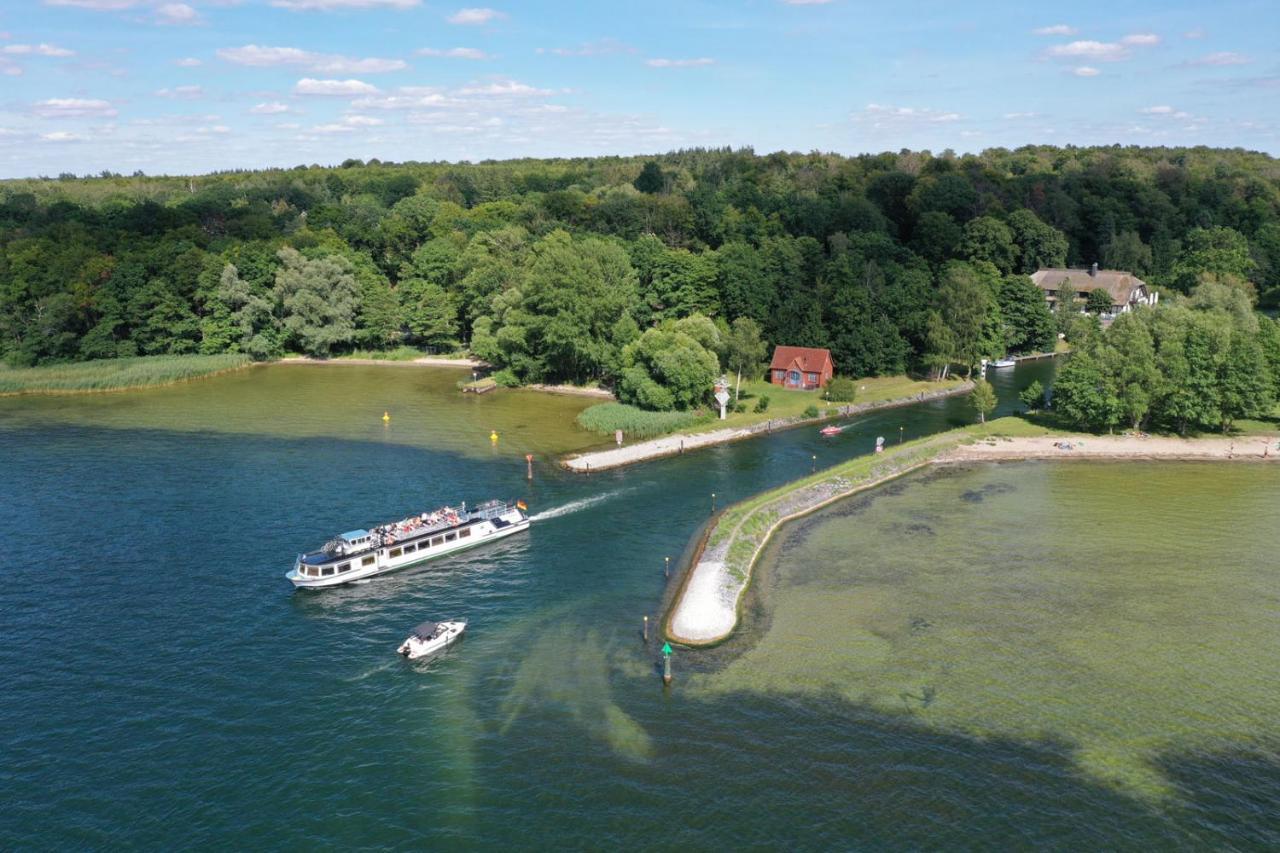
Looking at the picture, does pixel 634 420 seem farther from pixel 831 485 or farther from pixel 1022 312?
pixel 1022 312

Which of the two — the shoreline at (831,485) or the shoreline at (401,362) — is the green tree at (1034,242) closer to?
the shoreline at (831,485)

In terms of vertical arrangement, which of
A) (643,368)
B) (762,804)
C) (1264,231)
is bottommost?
(762,804)

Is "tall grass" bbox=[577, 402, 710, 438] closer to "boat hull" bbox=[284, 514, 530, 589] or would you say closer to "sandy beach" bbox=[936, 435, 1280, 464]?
"sandy beach" bbox=[936, 435, 1280, 464]

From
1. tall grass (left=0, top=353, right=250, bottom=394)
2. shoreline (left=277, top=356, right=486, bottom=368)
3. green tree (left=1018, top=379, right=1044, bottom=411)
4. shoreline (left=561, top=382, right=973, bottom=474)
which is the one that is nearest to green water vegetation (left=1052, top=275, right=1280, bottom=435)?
green tree (left=1018, top=379, right=1044, bottom=411)

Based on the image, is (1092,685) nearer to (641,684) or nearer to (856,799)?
(856,799)

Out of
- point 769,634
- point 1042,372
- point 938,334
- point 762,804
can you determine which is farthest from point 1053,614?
point 1042,372

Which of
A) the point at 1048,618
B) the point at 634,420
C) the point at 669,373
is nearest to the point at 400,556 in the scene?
the point at 634,420
